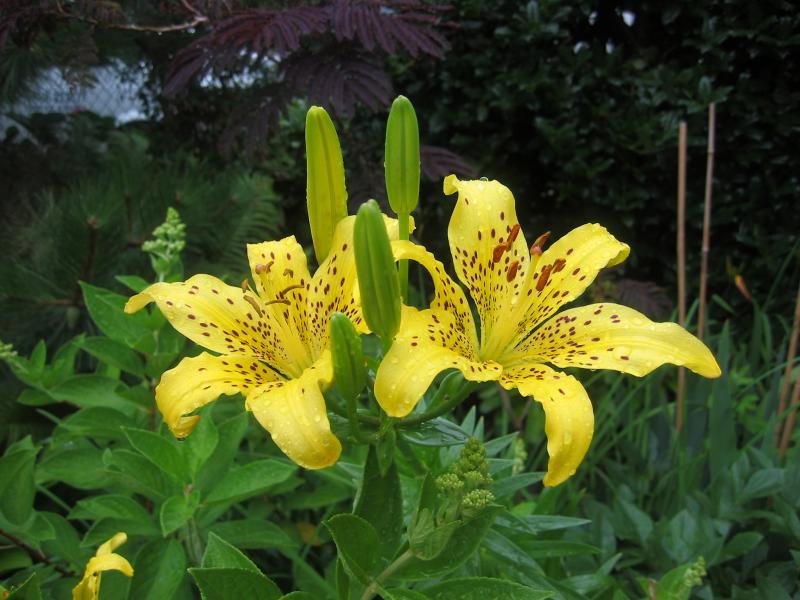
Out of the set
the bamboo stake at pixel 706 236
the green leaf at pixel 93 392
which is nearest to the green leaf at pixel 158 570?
the green leaf at pixel 93 392

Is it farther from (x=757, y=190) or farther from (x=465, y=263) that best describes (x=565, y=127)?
(x=465, y=263)

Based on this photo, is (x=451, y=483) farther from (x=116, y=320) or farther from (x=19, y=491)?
(x=116, y=320)

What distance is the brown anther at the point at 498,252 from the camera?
707mm

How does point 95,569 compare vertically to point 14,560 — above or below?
above

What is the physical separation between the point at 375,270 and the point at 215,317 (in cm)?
20

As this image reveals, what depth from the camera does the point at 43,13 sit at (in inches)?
63.1

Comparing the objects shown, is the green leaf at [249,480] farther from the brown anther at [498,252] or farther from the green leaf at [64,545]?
the brown anther at [498,252]

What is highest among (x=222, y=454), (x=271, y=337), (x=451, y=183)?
(x=451, y=183)

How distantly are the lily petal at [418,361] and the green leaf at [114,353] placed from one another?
57 cm

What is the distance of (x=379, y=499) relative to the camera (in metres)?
0.64

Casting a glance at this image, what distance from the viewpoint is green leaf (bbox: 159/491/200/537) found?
78 cm

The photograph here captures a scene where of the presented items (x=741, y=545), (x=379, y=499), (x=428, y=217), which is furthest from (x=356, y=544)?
(x=428, y=217)

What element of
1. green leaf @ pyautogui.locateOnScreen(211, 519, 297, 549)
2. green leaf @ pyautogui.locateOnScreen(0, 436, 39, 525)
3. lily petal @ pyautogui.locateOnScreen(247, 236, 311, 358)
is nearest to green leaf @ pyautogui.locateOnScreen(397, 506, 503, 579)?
lily petal @ pyautogui.locateOnScreen(247, 236, 311, 358)

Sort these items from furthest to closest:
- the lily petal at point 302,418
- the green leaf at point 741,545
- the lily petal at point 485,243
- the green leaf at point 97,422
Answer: the green leaf at point 741,545, the green leaf at point 97,422, the lily petal at point 485,243, the lily petal at point 302,418
